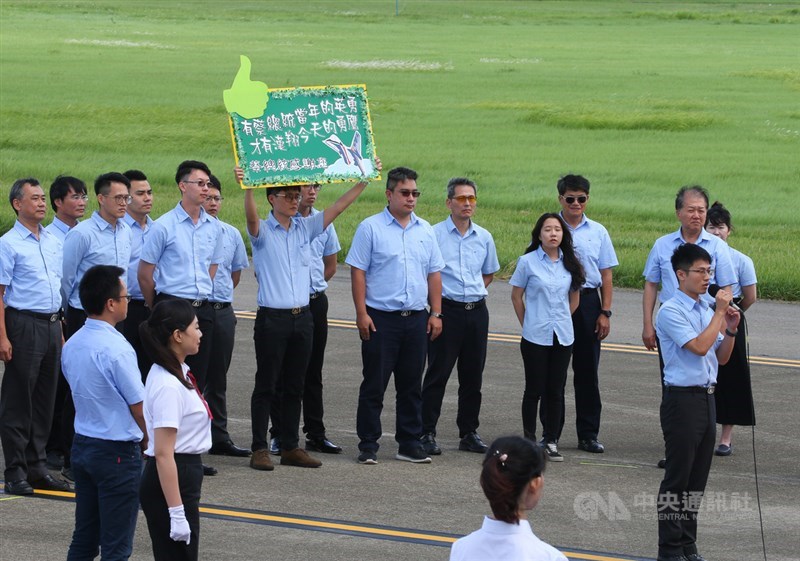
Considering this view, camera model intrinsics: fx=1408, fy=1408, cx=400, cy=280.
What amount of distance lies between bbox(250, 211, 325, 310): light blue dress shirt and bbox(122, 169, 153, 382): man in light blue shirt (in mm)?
919

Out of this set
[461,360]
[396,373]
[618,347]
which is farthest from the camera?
[618,347]

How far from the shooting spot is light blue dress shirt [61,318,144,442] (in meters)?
7.57

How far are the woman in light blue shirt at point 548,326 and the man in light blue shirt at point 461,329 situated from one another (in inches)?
15.8

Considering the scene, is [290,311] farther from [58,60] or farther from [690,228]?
[58,60]

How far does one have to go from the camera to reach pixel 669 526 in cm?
855

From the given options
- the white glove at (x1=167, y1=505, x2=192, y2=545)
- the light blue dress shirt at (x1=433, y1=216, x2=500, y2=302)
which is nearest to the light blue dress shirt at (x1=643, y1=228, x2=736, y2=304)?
the light blue dress shirt at (x1=433, y1=216, x2=500, y2=302)

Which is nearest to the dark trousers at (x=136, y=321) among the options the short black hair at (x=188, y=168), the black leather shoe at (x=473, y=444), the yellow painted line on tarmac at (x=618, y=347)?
the short black hair at (x=188, y=168)

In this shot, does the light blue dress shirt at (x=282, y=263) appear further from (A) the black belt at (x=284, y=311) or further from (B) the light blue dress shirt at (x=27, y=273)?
(B) the light blue dress shirt at (x=27, y=273)

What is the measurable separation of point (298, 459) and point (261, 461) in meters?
0.31

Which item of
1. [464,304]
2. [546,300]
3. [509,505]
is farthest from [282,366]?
[509,505]

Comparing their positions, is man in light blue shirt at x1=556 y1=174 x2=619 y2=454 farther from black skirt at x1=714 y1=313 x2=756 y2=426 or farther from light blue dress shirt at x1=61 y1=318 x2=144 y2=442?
light blue dress shirt at x1=61 y1=318 x2=144 y2=442

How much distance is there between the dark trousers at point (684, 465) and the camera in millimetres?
8570

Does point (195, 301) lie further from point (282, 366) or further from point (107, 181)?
point (107, 181)

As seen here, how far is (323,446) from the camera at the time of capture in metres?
11.6
